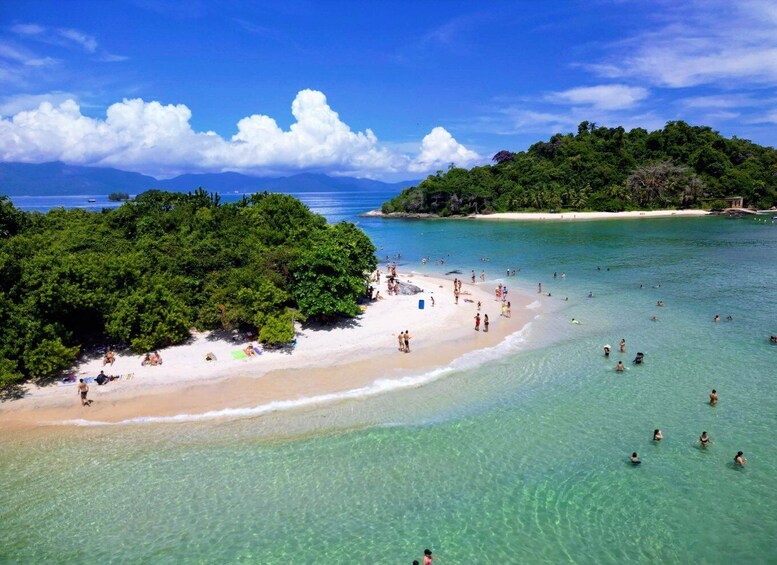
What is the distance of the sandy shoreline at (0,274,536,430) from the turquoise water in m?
1.28

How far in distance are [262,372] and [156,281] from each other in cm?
879

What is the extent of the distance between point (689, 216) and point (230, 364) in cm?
12157

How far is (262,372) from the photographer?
22625 mm

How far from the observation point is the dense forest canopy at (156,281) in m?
21.3

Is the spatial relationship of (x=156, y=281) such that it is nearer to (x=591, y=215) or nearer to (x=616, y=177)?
(x=591, y=215)

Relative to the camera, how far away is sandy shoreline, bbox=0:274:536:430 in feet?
63.8

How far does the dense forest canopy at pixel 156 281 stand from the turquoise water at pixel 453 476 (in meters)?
6.14

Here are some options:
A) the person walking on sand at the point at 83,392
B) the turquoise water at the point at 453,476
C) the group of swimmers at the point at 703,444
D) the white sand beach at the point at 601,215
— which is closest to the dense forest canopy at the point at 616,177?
the white sand beach at the point at 601,215

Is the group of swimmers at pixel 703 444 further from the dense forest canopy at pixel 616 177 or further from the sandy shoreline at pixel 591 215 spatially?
the dense forest canopy at pixel 616 177

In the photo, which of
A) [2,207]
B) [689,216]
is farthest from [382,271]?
[689,216]

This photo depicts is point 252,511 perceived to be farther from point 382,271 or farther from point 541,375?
point 382,271

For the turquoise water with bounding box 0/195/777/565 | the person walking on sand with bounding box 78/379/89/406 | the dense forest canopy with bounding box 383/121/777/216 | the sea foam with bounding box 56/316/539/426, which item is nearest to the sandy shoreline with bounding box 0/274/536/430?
the sea foam with bounding box 56/316/539/426

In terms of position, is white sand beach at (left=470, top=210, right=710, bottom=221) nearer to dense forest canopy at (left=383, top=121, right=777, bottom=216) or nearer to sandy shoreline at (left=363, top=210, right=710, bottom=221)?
sandy shoreline at (left=363, top=210, right=710, bottom=221)

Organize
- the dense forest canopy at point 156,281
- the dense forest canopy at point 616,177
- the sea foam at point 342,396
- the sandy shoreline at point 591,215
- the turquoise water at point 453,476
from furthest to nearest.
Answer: the dense forest canopy at point 616,177, the sandy shoreline at point 591,215, the dense forest canopy at point 156,281, the sea foam at point 342,396, the turquoise water at point 453,476
